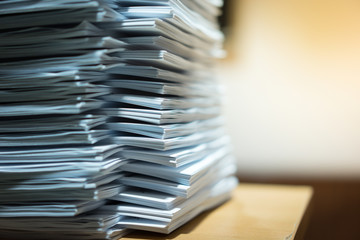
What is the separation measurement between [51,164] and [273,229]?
446 mm

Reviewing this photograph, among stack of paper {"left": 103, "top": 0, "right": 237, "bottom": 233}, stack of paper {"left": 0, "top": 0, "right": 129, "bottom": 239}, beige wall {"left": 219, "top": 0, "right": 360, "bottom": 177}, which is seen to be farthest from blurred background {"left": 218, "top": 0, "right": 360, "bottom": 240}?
stack of paper {"left": 0, "top": 0, "right": 129, "bottom": 239}

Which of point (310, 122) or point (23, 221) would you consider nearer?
point (23, 221)

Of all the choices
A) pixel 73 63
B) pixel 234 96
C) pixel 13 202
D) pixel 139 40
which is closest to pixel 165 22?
pixel 139 40

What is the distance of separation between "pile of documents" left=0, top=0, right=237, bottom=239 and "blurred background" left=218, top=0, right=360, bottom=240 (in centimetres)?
132

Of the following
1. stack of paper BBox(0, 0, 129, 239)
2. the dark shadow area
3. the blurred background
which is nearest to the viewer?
stack of paper BBox(0, 0, 129, 239)

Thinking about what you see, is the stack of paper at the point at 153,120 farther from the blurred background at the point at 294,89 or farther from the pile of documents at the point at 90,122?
the blurred background at the point at 294,89

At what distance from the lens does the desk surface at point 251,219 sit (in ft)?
2.66

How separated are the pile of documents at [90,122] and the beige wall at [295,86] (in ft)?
4.51

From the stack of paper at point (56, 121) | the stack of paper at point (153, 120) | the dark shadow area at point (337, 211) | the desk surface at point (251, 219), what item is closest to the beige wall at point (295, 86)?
the dark shadow area at point (337, 211)

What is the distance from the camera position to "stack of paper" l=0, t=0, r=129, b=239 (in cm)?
73

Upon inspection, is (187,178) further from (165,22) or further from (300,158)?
(300,158)

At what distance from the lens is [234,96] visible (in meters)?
2.24

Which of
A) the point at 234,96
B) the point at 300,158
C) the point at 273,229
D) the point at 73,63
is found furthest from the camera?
the point at 234,96

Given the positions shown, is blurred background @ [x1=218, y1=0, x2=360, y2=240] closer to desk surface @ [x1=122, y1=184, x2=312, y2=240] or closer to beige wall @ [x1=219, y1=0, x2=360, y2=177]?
beige wall @ [x1=219, y1=0, x2=360, y2=177]
